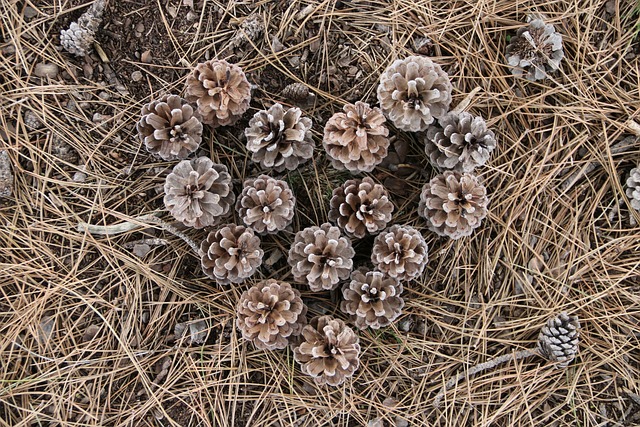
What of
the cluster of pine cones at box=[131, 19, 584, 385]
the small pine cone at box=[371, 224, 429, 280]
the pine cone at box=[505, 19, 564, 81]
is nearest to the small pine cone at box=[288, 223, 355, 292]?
the cluster of pine cones at box=[131, 19, 584, 385]

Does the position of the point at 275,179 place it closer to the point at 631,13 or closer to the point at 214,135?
the point at 214,135

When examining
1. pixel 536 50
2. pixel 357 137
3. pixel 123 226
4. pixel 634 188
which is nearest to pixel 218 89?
pixel 357 137

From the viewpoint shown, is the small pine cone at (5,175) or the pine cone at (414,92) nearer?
the pine cone at (414,92)

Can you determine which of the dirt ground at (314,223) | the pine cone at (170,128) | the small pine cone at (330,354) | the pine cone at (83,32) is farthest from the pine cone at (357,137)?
the pine cone at (83,32)

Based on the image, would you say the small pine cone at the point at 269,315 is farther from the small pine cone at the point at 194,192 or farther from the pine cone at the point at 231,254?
the small pine cone at the point at 194,192

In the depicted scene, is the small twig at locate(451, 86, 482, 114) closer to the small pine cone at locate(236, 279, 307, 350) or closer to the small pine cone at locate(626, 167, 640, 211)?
the small pine cone at locate(626, 167, 640, 211)

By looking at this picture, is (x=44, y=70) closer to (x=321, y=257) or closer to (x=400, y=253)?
(x=321, y=257)
